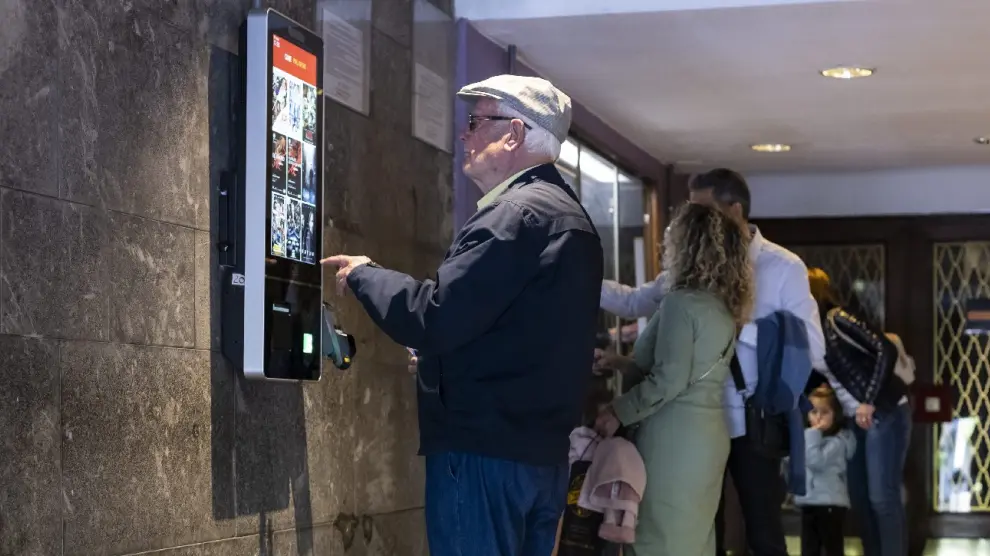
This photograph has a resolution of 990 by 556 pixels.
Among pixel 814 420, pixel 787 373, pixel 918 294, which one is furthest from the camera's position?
pixel 918 294

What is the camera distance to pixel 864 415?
5840 mm

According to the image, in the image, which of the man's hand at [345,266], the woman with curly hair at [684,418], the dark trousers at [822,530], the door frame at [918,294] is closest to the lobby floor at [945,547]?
the door frame at [918,294]

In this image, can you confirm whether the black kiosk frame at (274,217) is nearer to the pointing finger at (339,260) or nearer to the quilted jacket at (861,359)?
the pointing finger at (339,260)

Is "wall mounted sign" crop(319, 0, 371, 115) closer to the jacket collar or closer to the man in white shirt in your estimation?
the jacket collar

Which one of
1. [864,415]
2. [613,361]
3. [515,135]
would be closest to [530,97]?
[515,135]

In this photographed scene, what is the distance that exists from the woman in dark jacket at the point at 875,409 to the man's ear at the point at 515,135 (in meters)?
3.31

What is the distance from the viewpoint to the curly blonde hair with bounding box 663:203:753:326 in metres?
4.36

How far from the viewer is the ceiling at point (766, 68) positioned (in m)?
4.56

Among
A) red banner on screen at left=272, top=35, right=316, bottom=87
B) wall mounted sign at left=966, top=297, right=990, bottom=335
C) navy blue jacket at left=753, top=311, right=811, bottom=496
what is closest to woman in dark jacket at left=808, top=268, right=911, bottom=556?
navy blue jacket at left=753, top=311, right=811, bottom=496

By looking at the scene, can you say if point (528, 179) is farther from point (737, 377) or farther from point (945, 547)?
point (945, 547)

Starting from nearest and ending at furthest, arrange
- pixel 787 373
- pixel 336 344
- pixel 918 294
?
1. pixel 336 344
2. pixel 787 373
3. pixel 918 294

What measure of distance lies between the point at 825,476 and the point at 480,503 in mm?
4014

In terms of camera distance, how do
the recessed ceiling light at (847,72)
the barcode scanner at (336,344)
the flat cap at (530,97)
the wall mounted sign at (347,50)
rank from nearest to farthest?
the flat cap at (530,97)
the barcode scanner at (336,344)
the wall mounted sign at (347,50)
the recessed ceiling light at (847,72)

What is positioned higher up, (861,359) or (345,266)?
(345,266)
